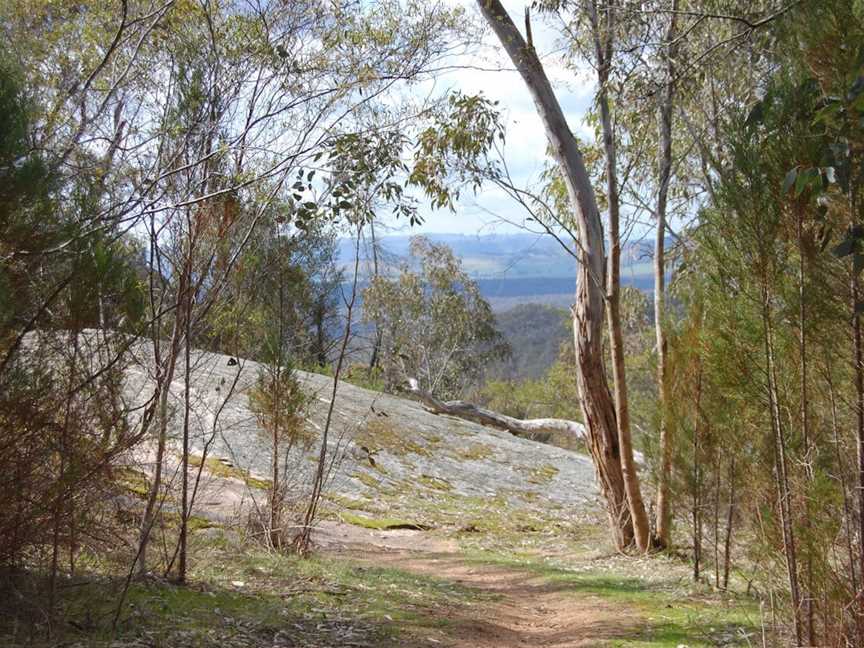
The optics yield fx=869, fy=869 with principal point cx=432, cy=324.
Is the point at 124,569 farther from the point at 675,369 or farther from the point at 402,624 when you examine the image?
the point at 675,369

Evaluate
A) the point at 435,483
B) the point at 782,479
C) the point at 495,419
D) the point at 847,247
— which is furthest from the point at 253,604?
the point at 435,483

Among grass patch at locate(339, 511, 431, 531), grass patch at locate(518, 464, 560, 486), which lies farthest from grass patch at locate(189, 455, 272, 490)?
grass patch at locate(518, 464, 560, 486)

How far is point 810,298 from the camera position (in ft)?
14.5

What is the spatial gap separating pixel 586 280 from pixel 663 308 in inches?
36.8

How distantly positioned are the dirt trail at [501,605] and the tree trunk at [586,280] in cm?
155

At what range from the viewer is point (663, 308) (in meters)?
9.99

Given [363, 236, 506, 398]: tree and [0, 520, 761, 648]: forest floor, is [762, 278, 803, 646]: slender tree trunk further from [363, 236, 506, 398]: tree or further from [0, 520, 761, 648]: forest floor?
[363, 236, 506, 398]: tree

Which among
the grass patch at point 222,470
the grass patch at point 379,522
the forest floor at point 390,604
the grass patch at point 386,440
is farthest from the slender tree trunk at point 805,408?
the grass patch at point 386,440

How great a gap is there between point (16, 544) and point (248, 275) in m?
3.30

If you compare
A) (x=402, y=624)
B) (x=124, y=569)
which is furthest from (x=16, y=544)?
(x=402, y=624)

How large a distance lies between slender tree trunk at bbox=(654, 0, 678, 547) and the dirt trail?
1.64m

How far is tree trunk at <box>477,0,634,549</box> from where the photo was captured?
31.9ft

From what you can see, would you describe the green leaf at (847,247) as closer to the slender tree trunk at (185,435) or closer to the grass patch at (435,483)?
the slender tree trunk at (185,435)

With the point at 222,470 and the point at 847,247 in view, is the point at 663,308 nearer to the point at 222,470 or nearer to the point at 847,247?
the point at 222,470
